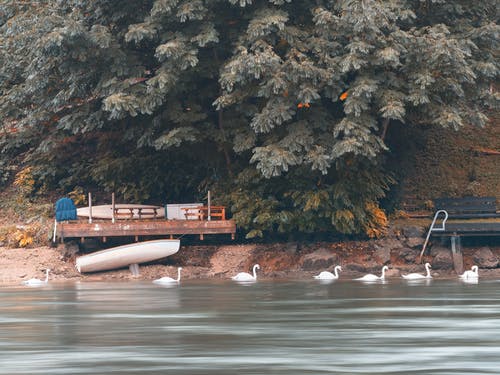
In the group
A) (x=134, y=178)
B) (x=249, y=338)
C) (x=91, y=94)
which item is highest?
(x=91, y=94)

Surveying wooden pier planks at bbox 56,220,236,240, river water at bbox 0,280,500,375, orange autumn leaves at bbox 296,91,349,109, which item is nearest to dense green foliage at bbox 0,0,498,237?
orange autumn leaves at bbox 296,91,349,109

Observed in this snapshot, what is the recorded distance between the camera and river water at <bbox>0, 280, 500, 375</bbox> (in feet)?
55.6

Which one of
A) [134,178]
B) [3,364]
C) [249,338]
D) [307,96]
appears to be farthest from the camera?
[134,178]

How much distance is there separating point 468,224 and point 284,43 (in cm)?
787

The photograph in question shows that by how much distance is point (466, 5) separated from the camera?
4016 centimetres

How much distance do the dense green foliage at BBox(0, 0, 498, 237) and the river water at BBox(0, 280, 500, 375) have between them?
24.5ft

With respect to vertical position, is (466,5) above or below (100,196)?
above

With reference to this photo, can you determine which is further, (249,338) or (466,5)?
(466,5)

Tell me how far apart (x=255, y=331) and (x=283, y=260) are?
761 inches

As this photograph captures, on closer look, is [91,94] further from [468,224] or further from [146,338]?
[146,338]

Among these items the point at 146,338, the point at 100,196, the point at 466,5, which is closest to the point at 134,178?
the point at 100,196

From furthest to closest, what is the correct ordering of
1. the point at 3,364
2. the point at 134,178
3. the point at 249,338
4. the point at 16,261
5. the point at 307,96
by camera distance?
the point at 134,178 → the point at 16,261 → the point at 307,96 → the point at 249,338 → the point at 3,364

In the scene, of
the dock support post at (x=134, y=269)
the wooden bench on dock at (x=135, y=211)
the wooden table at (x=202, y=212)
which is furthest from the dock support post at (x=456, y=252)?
the dock support post at (x=134, y=269)

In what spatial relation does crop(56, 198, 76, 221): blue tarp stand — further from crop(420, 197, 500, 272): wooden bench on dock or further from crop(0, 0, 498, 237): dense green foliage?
crop(420, 197, 500, 272): wooden bench on dock
